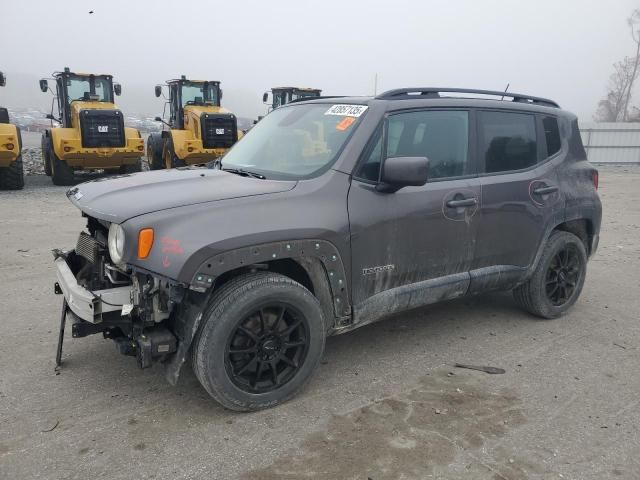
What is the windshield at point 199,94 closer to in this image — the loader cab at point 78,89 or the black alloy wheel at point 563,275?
the loader cab at point 78,89

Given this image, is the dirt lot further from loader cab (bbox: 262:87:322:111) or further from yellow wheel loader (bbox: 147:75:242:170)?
loader cab (bbox: 262:87:322:111)

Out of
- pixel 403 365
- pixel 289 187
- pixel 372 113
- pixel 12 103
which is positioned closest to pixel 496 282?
pixel 403 365

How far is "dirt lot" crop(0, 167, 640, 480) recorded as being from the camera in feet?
8.95

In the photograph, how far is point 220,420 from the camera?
3.12 metres

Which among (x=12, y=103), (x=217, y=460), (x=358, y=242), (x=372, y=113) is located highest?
(x=12, y=103)

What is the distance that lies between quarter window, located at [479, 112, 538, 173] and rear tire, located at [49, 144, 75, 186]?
12626mm

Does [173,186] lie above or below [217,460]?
above

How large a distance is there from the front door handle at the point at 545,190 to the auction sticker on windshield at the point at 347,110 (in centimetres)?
168

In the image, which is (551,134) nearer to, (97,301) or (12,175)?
(97,301)

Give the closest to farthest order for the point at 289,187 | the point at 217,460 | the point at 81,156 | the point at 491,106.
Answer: the point at 217,460, the point at 289,187, the point at 491,106, the point at 81,156

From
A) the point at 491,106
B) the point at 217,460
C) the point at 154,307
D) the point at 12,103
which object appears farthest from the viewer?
the point at 12,103

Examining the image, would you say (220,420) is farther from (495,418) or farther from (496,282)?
(496,282)

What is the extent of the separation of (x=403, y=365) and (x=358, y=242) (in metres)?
1.03

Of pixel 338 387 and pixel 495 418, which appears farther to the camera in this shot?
pixel 338 387
